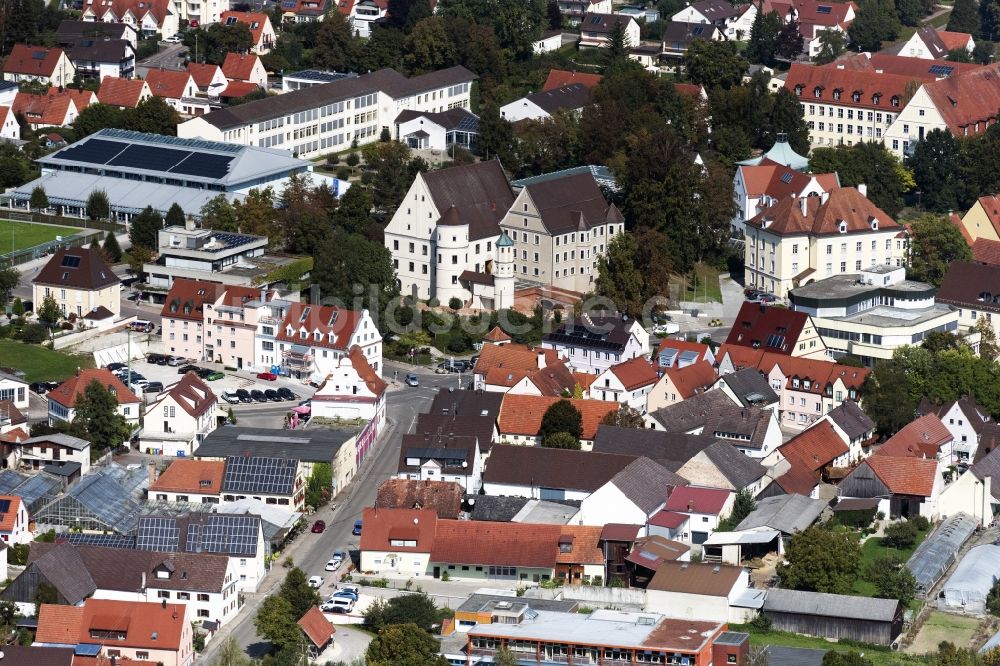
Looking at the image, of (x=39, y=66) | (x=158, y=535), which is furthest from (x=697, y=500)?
(x=39, y=66)

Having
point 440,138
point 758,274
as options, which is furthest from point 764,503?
point 440,138

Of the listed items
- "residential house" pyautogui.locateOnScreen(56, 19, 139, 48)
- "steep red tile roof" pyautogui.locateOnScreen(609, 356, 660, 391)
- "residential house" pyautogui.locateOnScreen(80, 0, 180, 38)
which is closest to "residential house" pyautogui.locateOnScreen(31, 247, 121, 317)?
"steep red tile roof" pyautogui.locateOnScreen(609, 356, 660, 391)

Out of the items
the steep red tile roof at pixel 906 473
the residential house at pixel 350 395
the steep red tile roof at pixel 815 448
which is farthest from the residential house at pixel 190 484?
the steep red tile roof at pixel 906 473

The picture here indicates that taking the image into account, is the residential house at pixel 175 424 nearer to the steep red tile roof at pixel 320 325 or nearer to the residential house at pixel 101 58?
the steep red tile roof at pixel 320 325

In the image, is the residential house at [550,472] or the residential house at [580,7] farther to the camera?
the residential house at [580,7]

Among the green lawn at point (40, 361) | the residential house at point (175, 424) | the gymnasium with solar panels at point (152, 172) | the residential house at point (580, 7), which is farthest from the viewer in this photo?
the residential house at point (580, 7)

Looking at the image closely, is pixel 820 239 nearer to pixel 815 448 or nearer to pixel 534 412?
pixel 815 448
